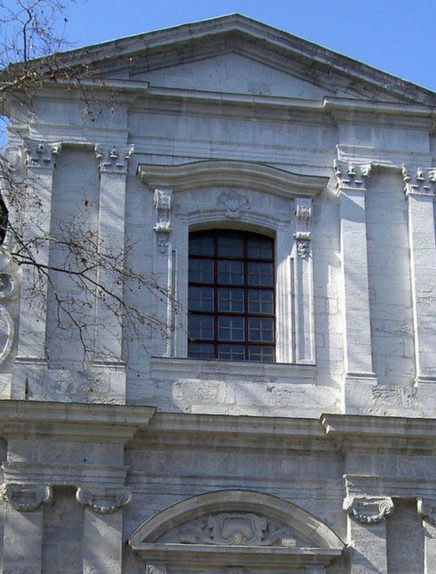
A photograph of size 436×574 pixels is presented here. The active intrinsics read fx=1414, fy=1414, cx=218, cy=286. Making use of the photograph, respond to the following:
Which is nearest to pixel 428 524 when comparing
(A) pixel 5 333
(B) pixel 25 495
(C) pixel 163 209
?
(B) pixel 25 495

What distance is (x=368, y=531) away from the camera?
17.9 m

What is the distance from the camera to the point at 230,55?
2064 cm

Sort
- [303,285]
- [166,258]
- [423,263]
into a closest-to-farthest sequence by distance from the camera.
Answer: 1. [166,258]
2. [303,285]
3. [423,263]

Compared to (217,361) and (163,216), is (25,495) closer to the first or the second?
(217,361)

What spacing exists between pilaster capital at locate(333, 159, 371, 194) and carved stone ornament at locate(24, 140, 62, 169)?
3942mm

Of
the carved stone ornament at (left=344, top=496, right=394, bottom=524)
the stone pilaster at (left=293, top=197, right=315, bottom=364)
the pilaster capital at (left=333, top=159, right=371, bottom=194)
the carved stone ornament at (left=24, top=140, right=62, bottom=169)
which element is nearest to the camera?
the carved stone ornament at (left=344, top=496, right=394, bottom=524)

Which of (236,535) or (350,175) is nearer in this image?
(236,535)

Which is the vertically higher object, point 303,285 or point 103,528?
point 303,285

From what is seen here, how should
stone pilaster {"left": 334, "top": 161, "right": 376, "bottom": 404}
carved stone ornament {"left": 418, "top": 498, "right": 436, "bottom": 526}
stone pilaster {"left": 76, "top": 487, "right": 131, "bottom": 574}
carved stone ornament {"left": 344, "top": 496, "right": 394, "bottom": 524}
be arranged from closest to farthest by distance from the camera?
1. stone pilaster {"left": 76, "top": 487, "right": 131, "bottom": 574}
2. carved stone ornament {"left": 344, "top": 496, "right": 394, "bottom": 524}
3. carved stone ornament {"left": 418, "top": 498, "right": 436, "bottom": 526}
4. stone pilaster {"left": 334, "top": 161, "right": 376, "bottom": 404}

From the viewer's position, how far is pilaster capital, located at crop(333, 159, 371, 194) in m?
19.8

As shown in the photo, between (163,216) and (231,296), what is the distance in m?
1.45

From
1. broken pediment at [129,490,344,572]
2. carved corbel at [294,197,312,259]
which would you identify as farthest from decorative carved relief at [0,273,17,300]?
carved corbel at [294,197,312,259]

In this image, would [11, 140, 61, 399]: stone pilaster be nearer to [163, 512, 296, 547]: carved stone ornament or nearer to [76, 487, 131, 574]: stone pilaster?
[76, 487, 131, 574]: stone pilaster

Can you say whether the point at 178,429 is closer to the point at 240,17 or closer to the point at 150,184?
the point at 150,184
